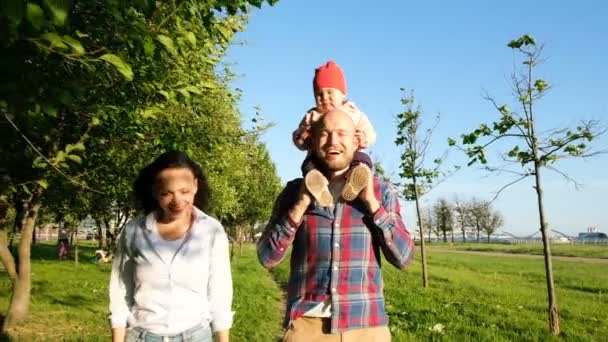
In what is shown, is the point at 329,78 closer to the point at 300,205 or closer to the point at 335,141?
the point at 335,141

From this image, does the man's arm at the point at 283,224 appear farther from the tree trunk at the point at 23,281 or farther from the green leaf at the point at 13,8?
the tree trunk at the point at 23,281

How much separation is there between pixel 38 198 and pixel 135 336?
27.5 ft

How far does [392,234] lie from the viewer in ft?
9.09

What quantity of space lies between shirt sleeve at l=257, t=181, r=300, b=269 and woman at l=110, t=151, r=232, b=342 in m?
0.71

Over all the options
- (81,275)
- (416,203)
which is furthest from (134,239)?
(81,275)

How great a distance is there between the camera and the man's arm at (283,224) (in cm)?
268

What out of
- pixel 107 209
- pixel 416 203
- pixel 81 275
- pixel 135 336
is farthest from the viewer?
pixel 107 209

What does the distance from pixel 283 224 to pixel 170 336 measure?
1.09 metres

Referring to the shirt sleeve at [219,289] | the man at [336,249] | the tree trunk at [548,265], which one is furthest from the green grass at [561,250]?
the man at [336,249]

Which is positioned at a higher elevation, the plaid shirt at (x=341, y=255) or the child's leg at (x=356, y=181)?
the child's leg at (x=356, y=181)

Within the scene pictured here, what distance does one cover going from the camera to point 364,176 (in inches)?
103

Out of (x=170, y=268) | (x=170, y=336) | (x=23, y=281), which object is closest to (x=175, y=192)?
(x=170, y=268)

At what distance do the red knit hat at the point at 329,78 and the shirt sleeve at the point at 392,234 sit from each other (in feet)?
1.98

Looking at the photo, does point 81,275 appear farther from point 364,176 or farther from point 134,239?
point 364,176
